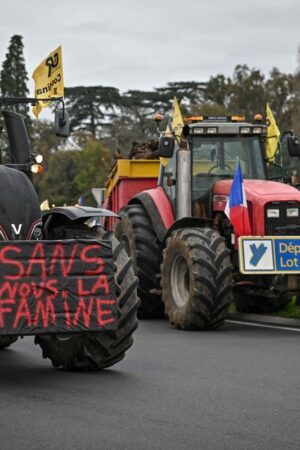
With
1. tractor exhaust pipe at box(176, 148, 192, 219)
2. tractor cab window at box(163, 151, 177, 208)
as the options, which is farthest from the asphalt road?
tractor cab window at box(163, 151, 177, 208)

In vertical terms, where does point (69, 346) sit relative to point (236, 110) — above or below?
below

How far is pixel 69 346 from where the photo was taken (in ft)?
31.3

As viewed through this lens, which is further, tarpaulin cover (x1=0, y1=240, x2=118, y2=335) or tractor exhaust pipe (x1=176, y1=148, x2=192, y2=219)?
tractor exhaust pipe (x1=176, y1=148, x2=192, y2=219)

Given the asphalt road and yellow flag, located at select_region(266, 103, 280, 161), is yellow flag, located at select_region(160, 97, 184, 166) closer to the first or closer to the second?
yellow flag, located at select_region(266, 103, 280, 161)

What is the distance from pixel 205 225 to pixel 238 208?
112 centimetres

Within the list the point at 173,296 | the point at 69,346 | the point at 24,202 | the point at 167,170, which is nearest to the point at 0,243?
the point at 24,202

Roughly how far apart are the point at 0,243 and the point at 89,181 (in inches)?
2483

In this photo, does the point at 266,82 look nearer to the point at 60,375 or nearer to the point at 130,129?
the point at 130,129

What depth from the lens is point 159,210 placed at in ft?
55.4

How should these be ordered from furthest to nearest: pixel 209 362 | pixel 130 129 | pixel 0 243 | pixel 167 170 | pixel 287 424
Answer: pixel 130 129, pixel 167 170, pixel 209 362, pixel 0 243, pixel 287 424

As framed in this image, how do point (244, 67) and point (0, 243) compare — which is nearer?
point (0, 243)

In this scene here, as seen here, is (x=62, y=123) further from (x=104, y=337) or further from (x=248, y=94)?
(x=248, y=94)

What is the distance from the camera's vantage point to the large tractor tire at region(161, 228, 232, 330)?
1432 centimetres

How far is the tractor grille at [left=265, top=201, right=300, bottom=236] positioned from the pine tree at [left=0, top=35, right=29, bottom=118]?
181ft
